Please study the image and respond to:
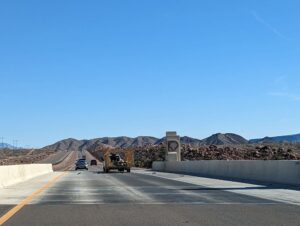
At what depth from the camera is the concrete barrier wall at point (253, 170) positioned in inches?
1091

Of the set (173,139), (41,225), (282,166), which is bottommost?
(41,225)

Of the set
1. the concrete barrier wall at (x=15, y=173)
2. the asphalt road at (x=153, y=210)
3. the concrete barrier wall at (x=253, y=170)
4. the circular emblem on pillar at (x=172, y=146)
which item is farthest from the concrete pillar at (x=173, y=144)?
the asphalt road at (x=153, y=210)

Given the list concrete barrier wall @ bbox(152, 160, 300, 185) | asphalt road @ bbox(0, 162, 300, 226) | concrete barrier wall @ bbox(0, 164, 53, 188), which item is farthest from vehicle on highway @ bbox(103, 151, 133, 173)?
asphalt road @ bbox(0, 162, 300, 226)

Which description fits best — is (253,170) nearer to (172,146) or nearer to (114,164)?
(114,164)

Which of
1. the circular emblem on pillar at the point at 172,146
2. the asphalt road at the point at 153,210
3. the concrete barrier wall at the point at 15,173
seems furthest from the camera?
the circular emblem on pillar at the point at 172,146

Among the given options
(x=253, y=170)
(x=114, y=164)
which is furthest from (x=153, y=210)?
(x=114, y=164)

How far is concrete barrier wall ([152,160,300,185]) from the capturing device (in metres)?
27.7

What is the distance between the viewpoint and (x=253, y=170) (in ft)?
109

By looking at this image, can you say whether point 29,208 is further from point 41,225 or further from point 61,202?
point 41,225

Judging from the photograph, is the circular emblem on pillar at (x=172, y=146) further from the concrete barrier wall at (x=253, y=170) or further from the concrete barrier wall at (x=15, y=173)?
the concrete barrier wall at (x=15, y=173)

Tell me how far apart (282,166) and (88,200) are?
41.7 feet

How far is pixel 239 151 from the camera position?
338 feet

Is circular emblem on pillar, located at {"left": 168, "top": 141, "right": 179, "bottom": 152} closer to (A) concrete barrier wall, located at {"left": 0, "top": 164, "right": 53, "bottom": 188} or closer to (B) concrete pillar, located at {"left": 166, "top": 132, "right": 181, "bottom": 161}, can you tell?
(B) concrete pillar, located at {"left": 166, "top": 132, "right": 181, "bottom": 161}

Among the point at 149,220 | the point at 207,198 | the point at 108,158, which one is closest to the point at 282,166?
the point at 207,198
